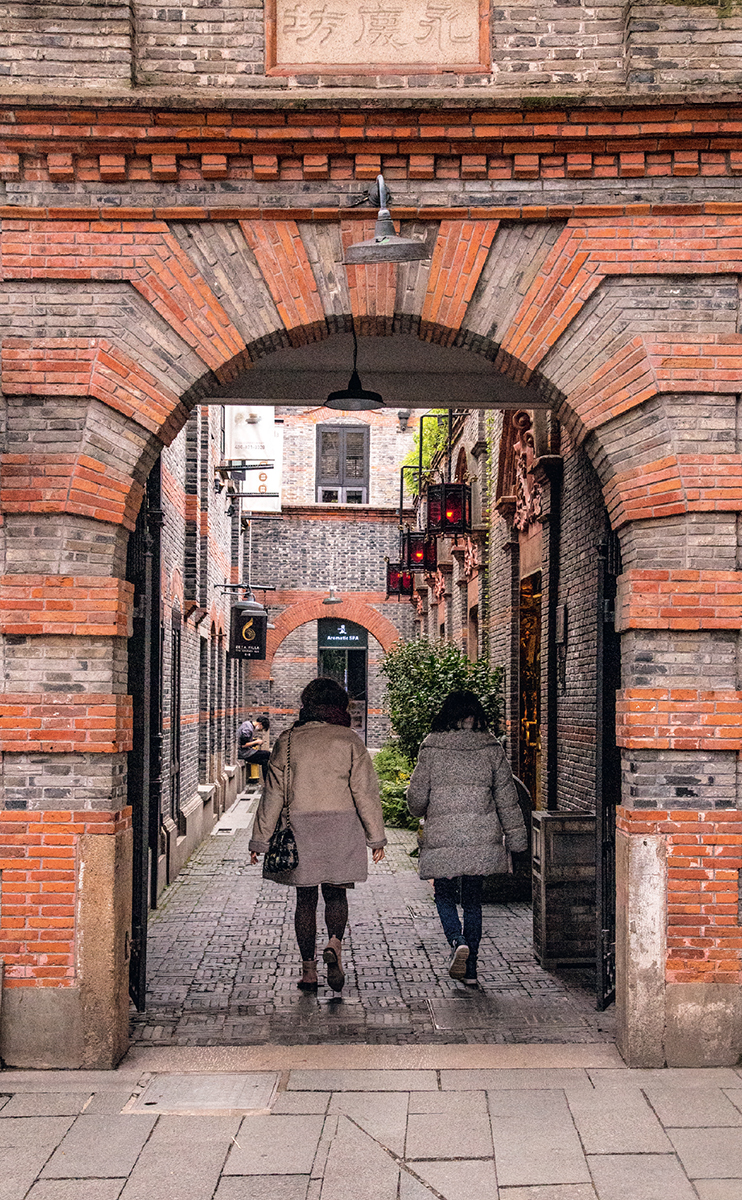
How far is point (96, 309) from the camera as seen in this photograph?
5754mm

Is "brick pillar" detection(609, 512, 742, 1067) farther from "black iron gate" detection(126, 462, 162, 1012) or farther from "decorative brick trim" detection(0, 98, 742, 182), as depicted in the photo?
"black iron gate" detection(126, 462, 162, 1012)

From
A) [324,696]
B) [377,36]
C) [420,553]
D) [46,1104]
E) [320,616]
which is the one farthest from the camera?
[320,616]

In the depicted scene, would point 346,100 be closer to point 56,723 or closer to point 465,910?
point 56,723

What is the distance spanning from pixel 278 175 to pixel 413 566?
1271cm

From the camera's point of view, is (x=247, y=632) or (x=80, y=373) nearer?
(x=80, y=373)

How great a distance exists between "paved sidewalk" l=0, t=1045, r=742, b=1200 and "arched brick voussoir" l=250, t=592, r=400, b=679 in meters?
22.6

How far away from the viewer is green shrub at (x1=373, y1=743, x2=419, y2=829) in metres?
16.4

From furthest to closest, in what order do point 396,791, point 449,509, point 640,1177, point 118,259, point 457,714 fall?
point 396,791
point 449,509
point 457,714
point 118,259
point 640,1177

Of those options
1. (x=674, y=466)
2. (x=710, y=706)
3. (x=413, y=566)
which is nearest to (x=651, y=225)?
(x=674, y=466)

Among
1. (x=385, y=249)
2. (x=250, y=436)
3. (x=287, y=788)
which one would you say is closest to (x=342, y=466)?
(x=250, y=436)

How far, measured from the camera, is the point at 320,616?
1120 inches

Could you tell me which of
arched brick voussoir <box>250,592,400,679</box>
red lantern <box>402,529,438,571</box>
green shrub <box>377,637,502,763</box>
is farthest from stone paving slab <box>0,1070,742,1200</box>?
arched brick voussoir <box>250,592,400,679</box>

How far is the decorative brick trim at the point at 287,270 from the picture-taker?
5.79 metres

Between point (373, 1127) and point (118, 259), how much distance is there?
439 centimetres
